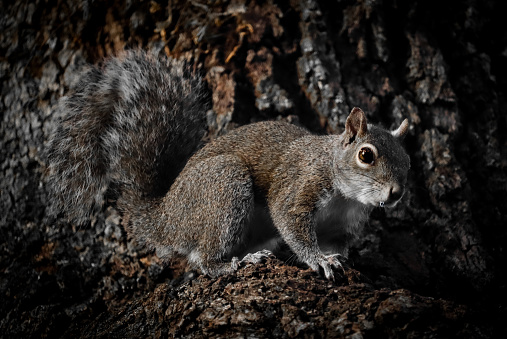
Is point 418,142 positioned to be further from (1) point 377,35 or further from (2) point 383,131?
(1) point 377,35

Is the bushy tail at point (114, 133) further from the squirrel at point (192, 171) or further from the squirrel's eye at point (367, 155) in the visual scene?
the squirrel's eye at point (367, 155)

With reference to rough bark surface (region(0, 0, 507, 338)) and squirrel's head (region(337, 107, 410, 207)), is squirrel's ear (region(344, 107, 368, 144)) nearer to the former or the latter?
squirrel's head (region(337, 107, 410, 207))

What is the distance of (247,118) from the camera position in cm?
228

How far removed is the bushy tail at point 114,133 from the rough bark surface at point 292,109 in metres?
0.14

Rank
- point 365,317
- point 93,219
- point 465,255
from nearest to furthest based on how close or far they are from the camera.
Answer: point 365,317 < point 465,255 < point 93,219

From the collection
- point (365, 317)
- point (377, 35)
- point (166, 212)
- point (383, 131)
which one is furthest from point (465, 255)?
point (166, 212)

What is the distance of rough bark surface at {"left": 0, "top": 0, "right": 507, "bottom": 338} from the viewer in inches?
79.1

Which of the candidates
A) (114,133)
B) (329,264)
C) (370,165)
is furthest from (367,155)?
(114,133)

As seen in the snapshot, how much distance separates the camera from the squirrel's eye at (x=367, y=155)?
1754 mm

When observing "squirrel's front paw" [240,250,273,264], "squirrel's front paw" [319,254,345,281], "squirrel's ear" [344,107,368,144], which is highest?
"squirrel's ear" [344,107,368,144]

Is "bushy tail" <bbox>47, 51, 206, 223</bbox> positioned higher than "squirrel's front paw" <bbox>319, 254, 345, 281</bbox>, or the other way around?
"bushy tail" <bbox>47, 51, 206, 223</bbox>

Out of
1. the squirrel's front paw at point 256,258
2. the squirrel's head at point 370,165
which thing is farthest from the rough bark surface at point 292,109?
the squirrel's head at point 370,165

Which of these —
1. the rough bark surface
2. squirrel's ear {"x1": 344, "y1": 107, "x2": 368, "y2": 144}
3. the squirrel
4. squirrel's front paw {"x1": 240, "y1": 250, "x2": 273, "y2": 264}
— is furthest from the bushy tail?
squirrel's ear {"x1": 344, "y1": 107, "x2": 368, "y2": 144}

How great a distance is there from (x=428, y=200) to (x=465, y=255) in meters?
0.29
